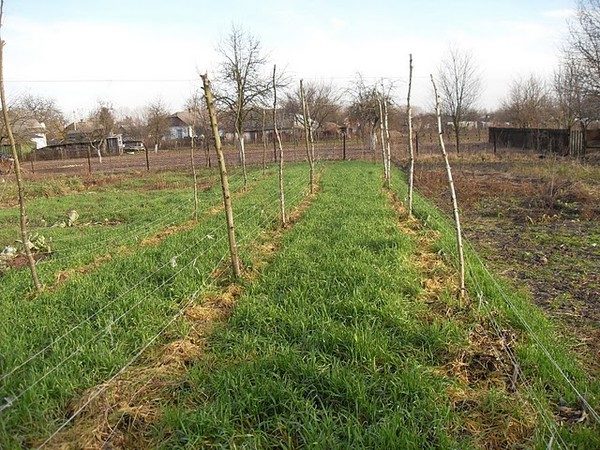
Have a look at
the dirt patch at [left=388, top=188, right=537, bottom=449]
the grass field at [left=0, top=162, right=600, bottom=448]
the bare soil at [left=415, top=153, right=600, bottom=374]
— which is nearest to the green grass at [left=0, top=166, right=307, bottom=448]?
the grass field at [left=0, top=162, right=600, bottom=448]

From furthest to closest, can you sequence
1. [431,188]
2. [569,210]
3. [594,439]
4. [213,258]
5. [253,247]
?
1. [431,188]
2. [569,210]
3. [253,247]
4. [213,258]
5. [594,439]

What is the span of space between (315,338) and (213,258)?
3.02 meters

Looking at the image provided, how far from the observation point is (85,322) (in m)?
4.56

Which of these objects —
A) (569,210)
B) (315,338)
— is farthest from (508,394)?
(569,210)

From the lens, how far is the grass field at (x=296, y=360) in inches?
117

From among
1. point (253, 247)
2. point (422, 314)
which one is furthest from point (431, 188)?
point (422, 314)

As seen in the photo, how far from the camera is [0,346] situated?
13.5ft

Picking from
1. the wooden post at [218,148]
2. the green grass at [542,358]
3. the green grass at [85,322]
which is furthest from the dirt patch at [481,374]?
the green grass at [85,322]

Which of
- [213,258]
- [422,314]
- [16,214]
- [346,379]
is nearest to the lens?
[346,379]

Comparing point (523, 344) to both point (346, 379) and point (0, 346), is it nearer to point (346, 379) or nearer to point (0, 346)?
point (346, 379)

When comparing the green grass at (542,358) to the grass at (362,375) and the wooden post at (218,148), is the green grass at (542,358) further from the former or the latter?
the wooden post at (218,148)

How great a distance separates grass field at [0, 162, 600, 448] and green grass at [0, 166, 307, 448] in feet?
0.06

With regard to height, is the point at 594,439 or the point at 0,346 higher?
the point at 0,346

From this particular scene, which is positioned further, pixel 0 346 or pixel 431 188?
pixel 431 188
